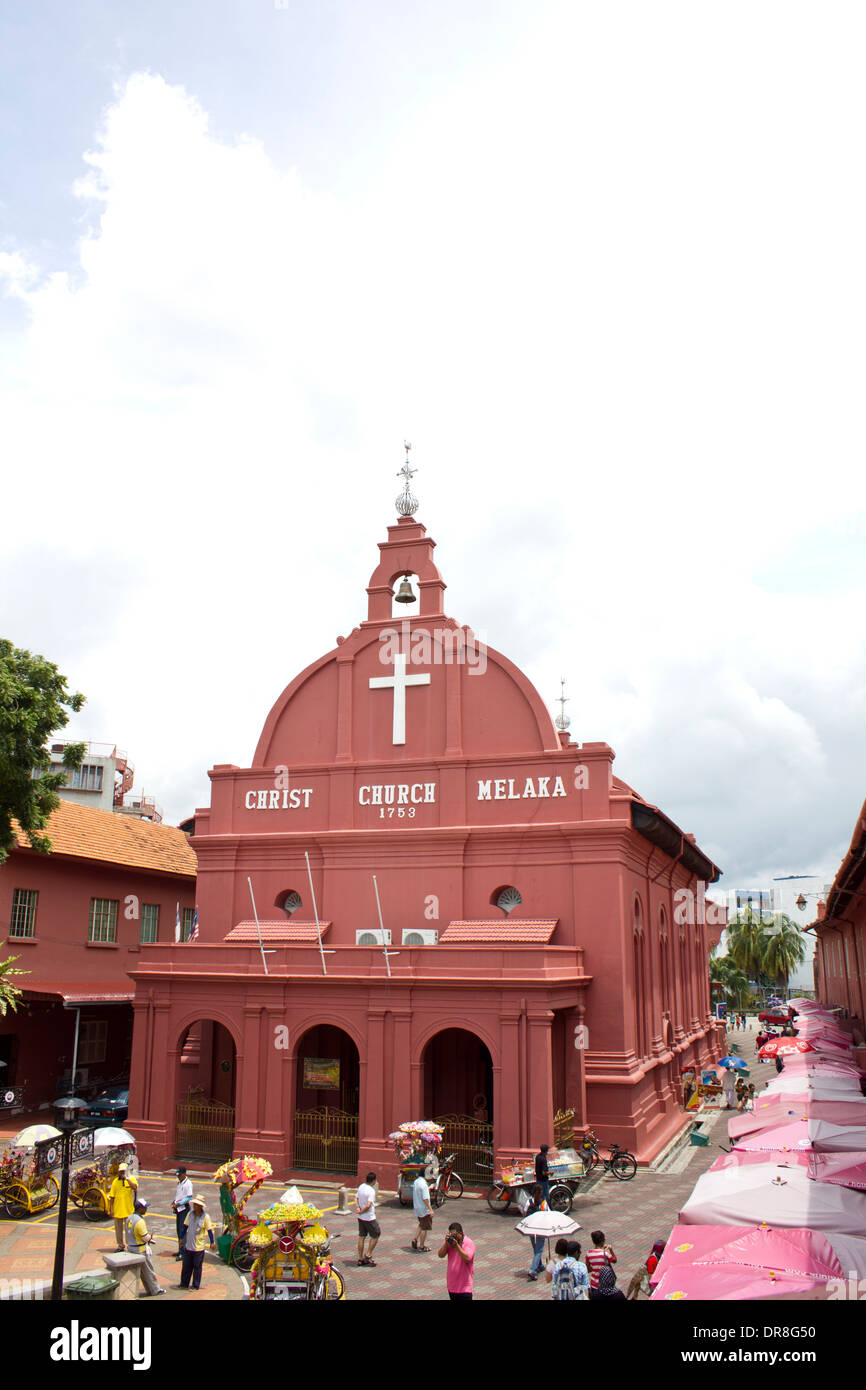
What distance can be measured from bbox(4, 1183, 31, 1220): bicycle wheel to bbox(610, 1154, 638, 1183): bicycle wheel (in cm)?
1257

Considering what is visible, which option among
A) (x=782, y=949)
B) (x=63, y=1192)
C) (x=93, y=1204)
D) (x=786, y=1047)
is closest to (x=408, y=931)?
(x=93, y=1204)

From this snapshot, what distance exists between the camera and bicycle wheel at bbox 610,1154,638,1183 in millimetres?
22953

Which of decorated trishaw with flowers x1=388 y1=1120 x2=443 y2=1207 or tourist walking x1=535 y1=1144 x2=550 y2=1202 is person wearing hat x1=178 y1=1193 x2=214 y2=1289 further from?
tourist walking x1=535 y1=1144 x2=550 y2=1202

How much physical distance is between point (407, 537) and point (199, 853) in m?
11.2

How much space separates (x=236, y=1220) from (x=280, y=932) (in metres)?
10.8

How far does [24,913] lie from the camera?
3189cm

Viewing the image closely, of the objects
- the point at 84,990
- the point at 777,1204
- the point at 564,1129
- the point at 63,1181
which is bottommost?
the point at 564,1129

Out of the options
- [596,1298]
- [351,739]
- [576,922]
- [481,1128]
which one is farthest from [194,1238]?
[351,739]

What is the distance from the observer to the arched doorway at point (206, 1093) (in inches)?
953

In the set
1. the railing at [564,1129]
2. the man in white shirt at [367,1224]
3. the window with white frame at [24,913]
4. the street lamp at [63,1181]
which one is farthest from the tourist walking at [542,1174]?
the window with white frame at [24,913]

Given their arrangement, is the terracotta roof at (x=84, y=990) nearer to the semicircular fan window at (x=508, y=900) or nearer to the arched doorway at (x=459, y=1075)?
the arched doorway at (x=459, y=1075)

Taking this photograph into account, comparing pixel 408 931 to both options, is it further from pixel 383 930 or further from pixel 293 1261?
pixel 293 1261

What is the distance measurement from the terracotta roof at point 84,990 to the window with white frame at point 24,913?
167 cm
